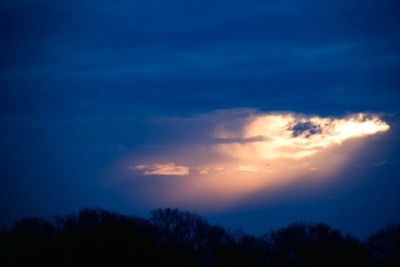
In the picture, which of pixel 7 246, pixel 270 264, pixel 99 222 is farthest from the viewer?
pixel 270 264

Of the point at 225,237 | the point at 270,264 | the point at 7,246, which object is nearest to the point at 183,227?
the point at 225,237

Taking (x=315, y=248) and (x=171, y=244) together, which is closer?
(x=171, y=244)

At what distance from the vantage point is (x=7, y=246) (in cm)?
5094

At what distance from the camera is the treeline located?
47.7 meters

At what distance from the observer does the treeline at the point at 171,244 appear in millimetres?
47688

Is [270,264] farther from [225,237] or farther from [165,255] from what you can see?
[165,255]

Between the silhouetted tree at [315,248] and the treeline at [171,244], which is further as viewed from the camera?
the silhouetted tree at [315,248]

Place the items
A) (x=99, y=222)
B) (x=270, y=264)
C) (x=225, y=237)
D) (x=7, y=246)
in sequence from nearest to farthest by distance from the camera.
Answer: (x=7, y=246) → (x=99, y=222) → (x=270, y=264) → (x=225, y=237)

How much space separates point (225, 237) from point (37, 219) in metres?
28.5

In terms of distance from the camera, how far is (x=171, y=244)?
6019 cm

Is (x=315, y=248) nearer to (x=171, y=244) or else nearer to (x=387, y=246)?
(x=387, y=246)

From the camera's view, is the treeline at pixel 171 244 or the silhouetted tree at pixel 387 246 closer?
the treeline at pixel 171 244

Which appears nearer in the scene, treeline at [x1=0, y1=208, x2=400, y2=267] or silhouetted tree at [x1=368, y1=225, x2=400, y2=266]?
treeline at [x1=0, y1=208, x2=400, y2=267]

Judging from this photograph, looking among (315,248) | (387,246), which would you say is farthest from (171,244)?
(387,246)
